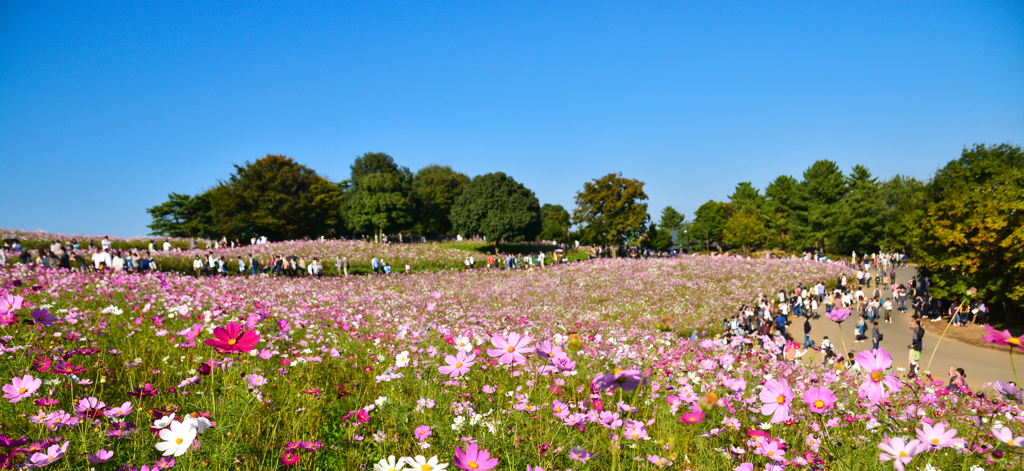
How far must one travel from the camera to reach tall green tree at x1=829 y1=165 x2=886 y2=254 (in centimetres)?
4578

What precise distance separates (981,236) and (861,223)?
34930 millimetres

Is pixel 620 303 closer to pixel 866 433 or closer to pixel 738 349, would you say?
pixel 738 349

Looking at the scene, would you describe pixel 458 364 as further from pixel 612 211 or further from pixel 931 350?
pixel 612 211

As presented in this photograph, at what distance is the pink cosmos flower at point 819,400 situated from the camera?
1748mm

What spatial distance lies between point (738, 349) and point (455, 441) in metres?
5.49

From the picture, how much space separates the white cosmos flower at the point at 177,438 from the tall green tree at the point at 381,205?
38.4 m

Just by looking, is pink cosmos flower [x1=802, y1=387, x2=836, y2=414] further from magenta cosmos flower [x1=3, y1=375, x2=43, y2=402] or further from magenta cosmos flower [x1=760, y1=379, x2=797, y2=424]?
magenta cosmos flower [x1=3, y1=375, x2=43, y2=402]

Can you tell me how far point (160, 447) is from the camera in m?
1.55

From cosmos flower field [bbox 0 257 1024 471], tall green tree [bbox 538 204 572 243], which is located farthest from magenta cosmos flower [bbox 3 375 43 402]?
tall green tree [bbox 538 204 572 243]

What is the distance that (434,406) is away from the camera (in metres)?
2.97

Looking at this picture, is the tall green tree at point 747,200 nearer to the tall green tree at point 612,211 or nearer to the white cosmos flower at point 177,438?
the tall green tree at point 612,211

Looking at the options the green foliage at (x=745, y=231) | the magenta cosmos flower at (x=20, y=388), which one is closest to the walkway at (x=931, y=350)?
the magenta cosmos flower at (x=20, y=388)

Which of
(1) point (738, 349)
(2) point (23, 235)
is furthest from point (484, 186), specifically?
(1) point (738, 349)

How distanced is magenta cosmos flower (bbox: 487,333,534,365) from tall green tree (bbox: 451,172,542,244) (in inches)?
1456
